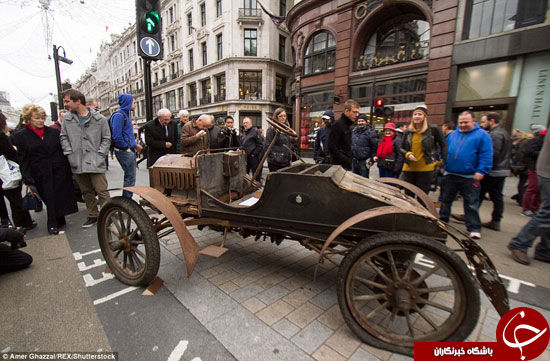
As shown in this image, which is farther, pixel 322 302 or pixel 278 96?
pixel 278 96

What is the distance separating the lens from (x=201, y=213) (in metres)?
2.65

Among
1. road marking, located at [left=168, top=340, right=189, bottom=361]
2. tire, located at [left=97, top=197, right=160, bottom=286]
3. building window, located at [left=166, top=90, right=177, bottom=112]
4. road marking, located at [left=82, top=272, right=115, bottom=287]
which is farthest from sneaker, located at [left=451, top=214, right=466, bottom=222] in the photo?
building window, located at [left=166, top=90, right=177, bottom=112]

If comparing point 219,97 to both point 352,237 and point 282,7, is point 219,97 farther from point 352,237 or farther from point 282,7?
point 352,237

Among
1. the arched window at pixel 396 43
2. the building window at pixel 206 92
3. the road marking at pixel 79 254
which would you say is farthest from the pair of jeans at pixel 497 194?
the building window at pixel 206 92

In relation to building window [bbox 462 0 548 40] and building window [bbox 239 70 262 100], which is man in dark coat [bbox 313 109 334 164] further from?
building window [bbox 239 70 262 100]

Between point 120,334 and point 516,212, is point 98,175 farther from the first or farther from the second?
point 516,212

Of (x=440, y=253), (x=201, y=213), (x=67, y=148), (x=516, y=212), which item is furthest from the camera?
(x=516, y=212)

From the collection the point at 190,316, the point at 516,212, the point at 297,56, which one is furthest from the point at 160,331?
the point at 297,56

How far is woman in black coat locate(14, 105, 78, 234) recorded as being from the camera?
3.63 m

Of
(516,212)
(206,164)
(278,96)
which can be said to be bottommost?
(516,212)

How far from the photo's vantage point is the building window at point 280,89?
24.6 metres

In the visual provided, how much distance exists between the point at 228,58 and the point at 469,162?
23108 millimetres

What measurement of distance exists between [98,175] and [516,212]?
8.17 meters

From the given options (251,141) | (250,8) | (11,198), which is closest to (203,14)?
(250,8)
